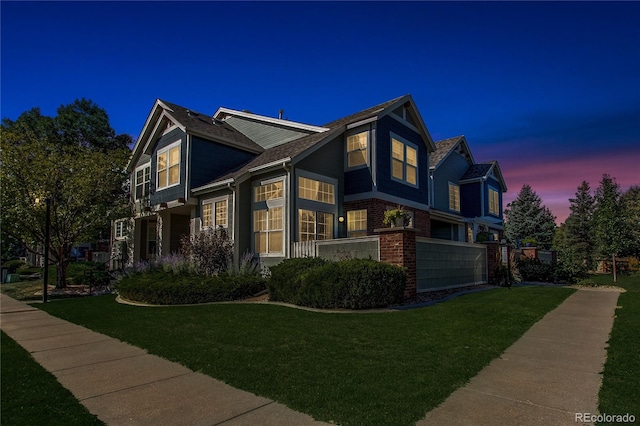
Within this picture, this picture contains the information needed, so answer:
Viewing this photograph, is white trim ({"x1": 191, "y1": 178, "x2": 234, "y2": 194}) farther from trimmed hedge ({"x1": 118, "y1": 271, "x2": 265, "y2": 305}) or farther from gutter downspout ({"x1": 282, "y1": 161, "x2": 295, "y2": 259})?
trimmed hedge ({"x1": 118, "y1": 271, "x2": 265, "y2": 305})

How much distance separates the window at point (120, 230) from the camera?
72.7 feet

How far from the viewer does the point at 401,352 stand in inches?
214

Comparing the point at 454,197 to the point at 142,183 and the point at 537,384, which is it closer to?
the point at 142,183

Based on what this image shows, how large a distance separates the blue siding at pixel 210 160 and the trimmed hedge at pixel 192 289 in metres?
5.56

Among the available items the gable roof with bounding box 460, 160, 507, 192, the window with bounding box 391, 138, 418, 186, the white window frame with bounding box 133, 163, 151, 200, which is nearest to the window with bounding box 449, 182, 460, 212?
the gable roof with bounding box 460, 160, 507, 192

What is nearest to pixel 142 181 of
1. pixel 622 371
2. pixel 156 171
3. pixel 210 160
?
pixel 156 171

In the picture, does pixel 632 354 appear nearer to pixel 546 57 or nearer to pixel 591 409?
pixel 591 409

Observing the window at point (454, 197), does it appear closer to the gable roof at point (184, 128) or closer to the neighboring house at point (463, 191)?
the neighboring house at point (463, 191)

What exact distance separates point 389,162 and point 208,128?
8.52 m

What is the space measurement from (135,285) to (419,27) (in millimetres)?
12069

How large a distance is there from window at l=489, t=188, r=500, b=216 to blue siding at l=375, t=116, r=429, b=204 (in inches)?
401

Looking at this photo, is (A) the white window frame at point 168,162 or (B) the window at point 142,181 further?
(B) the window at point 142,181

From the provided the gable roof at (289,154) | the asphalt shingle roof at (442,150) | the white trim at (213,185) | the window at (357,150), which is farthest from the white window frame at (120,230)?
the asphalt shingle roof at (442,150)

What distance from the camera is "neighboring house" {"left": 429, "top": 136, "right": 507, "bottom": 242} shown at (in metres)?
23.5
